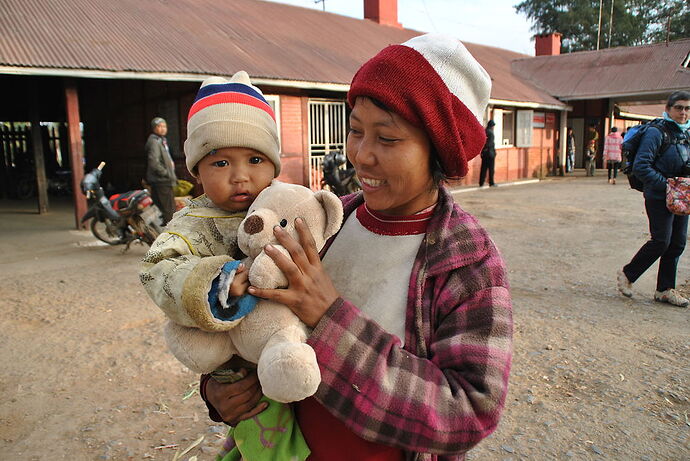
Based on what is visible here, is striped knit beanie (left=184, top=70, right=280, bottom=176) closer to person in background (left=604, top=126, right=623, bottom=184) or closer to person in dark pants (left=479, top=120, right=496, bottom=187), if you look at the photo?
person in dark pants (left=479, top=120, right=496, bottom=187)

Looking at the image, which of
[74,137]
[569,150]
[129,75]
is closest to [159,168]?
[129,75]

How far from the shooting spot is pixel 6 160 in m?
14.3

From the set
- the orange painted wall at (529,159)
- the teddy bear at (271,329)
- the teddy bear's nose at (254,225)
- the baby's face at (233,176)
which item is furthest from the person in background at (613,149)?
the teddy bear's nose at (254,225)

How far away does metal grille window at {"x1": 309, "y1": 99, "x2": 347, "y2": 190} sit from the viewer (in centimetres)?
1196

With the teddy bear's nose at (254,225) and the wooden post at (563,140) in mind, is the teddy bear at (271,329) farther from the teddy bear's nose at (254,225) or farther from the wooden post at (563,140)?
the wooden post at (563,140)

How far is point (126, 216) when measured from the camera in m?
7.00

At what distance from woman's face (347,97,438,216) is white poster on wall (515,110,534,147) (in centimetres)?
1730

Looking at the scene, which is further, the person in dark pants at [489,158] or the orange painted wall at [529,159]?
the orange painted wall at [529,159]

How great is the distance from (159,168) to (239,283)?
7.04 meters

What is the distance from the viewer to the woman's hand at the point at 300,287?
1041 millimetres

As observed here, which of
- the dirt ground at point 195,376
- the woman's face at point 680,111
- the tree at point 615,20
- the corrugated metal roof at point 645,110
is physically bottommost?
the dirt ground at point 195,376

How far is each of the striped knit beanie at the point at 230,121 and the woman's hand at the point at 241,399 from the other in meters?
0.56

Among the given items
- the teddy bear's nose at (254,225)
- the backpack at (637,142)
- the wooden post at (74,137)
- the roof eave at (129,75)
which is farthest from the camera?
the wooden post at (74,137)

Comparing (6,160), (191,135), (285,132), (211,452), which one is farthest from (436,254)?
(6,160)
